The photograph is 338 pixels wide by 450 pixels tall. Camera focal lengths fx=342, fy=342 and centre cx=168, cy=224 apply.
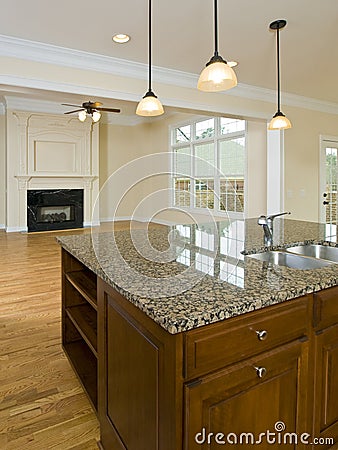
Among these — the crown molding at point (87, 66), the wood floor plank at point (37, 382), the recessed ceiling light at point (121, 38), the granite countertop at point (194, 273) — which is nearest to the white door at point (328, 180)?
the crown molding at point (87, 66)

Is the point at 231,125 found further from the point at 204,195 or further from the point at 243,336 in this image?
the point at 243,336

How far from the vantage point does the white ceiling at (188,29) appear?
2.96m

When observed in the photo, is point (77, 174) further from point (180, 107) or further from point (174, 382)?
point (174, 382)

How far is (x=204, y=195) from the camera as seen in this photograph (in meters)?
8.94

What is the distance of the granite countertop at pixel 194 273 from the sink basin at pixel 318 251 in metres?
0.04

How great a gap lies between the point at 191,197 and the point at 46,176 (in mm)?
3688

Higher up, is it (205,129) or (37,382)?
(205,129)

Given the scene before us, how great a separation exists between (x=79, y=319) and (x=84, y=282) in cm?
25

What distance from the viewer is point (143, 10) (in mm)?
3023

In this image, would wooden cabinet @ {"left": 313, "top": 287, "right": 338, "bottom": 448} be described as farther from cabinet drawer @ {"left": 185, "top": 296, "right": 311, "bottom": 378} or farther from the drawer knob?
the drawer knob

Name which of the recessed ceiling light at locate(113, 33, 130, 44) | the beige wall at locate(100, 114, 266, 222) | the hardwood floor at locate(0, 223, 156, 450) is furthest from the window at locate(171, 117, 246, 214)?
the hardwood floor at locate(0, 223, 156, 450)

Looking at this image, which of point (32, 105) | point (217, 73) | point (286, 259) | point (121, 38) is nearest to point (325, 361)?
point (286, 259)

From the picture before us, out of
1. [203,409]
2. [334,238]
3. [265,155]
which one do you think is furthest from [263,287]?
[265,155]

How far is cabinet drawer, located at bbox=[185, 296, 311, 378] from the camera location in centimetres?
A: 100
